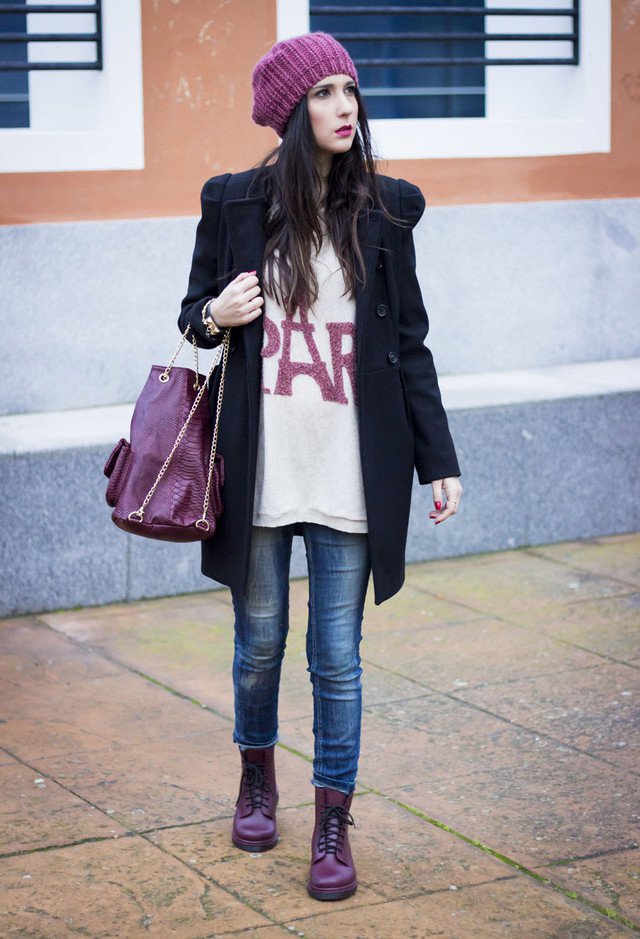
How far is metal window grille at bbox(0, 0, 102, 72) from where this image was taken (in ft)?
19.2

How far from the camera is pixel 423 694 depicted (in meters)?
4.85

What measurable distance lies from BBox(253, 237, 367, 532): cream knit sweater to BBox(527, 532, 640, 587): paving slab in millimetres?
3116

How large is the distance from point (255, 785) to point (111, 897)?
474 millimetres

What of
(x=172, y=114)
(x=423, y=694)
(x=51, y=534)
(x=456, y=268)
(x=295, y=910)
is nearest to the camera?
(x=295, y=910)

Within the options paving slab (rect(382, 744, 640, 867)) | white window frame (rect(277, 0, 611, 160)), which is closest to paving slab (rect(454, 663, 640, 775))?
paving slab (rect(382, 744, 640, 867))

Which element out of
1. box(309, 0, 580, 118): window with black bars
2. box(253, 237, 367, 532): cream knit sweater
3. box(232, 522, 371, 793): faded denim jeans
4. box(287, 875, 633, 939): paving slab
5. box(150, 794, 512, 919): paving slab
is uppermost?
box(309, 0, 580, 118): window with black bars

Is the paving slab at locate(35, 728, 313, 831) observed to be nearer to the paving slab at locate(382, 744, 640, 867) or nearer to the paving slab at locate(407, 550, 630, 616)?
the paving slab at locate(382, 744, 640, 867)

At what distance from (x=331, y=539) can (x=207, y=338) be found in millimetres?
571

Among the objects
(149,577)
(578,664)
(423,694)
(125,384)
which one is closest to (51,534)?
(149,577)

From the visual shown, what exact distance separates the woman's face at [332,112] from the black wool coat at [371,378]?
0.18 meters

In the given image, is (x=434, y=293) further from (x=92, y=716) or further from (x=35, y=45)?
(x=92, y=716)

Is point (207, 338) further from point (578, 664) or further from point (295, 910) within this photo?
point (578, 664)

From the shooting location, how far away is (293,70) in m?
3.27

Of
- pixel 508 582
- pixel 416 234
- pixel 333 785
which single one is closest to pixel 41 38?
pixel 416 234
